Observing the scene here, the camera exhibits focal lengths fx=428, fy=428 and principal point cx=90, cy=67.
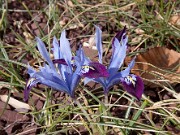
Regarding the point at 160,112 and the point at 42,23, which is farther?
the point at 42,23

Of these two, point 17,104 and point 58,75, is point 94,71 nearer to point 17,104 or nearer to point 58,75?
point 58,75

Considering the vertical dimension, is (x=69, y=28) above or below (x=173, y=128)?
above

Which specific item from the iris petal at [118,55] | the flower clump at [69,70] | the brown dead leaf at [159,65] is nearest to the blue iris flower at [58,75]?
the flower clump at [69,70]

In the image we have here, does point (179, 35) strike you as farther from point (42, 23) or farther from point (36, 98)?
point (42, 23)

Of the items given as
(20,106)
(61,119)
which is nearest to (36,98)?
(20,106)

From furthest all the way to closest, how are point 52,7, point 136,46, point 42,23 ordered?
point 42,23 < point 52,7 < point 136,46

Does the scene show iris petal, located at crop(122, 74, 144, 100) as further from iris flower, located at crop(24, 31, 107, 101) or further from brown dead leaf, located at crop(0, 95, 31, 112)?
brown dead leaf, located at crop(0, 95, 31, 112)

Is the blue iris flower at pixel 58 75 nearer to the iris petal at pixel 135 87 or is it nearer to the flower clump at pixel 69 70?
the flower clump at pixel 69 70
